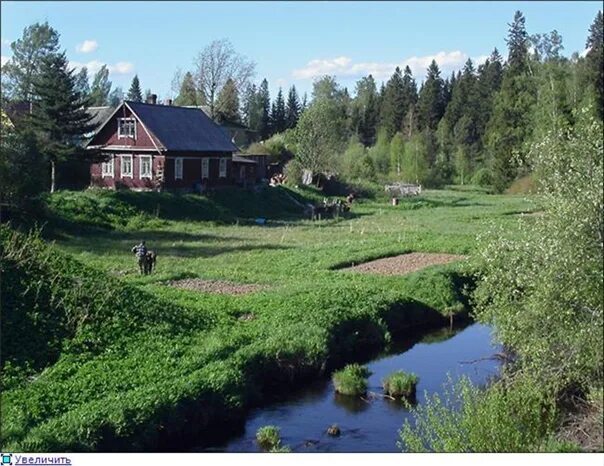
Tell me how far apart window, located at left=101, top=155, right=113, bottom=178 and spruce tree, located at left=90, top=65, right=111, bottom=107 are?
79 cm

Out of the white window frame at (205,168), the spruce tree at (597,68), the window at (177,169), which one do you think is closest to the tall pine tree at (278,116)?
the spruce tree at (597,68)

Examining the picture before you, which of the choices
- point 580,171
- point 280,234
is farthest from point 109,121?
point 580,171

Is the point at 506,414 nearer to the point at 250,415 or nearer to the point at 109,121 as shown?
the point at 250,415

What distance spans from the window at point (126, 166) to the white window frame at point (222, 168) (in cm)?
339

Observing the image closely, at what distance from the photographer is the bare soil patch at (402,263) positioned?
32.6 ft

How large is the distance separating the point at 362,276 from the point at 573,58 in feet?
12.8

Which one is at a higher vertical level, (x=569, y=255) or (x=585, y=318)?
(x=569, y=255)

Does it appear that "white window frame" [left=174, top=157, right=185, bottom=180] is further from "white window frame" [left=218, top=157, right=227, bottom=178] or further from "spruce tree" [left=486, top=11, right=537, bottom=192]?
"spruce tree" [left=486, top=11, right=537, bottom=192]

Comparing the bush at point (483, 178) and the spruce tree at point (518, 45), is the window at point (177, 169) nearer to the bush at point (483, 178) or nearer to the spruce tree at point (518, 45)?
the bush at point (483, 178)

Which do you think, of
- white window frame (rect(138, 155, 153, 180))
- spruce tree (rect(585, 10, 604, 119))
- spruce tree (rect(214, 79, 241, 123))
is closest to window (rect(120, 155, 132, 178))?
white window frame (rect(138, 155, 153, 180))

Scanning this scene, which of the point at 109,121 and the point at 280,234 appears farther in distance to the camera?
the point at 109,121

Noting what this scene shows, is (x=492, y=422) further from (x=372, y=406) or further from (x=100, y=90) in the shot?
(x=100, y=90)

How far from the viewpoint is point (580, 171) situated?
4.83m

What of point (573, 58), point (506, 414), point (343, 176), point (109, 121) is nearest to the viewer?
point (506, 414)
